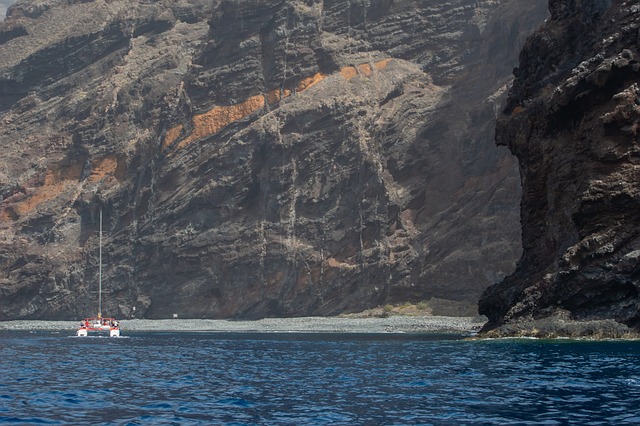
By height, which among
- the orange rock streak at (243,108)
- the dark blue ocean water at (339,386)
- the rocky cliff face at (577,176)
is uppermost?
the orange rock streak at (243,108)

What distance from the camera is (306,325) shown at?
301 feet

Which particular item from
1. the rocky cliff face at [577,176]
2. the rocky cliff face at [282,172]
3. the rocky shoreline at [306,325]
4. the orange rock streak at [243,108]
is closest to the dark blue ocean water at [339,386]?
the rocky cliff face at [577,176]

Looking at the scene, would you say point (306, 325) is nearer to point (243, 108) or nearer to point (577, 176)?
point (243, 108)

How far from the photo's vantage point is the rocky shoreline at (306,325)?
81.6 metres

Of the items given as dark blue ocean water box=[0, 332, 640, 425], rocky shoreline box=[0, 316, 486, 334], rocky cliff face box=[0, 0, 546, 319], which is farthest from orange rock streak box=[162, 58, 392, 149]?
dark blue ocean water box=[0, 332, 640, 425]

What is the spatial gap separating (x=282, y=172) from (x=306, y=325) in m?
25.0

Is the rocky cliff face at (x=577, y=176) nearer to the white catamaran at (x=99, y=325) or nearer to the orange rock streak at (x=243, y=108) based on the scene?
the white catamaran at (x=99, y=325)

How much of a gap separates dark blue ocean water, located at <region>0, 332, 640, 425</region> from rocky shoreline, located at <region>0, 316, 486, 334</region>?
2751 centimetres

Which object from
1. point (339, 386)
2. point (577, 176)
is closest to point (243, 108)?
point (577, 176)

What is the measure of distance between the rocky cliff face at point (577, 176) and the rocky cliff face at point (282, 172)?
31.2m

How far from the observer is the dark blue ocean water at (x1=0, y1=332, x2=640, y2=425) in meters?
25.2

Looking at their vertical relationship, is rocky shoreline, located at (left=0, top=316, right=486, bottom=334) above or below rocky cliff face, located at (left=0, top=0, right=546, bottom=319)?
below

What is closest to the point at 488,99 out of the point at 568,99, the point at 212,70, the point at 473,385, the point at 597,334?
the point at 212,70

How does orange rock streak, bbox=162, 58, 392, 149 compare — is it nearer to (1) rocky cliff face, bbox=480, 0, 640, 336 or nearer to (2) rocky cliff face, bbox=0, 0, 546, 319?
(2) rocky cliff face, bbox=0, 0, 546, 319
